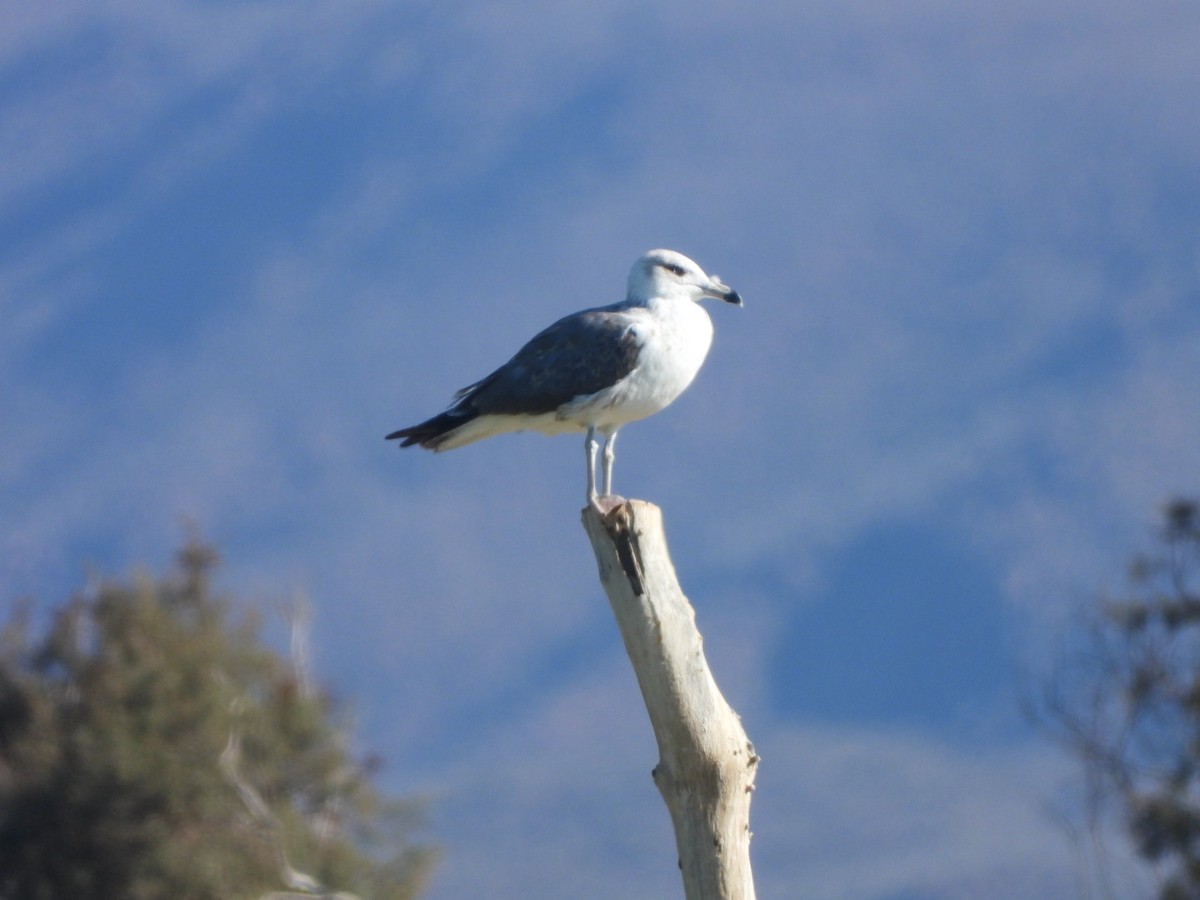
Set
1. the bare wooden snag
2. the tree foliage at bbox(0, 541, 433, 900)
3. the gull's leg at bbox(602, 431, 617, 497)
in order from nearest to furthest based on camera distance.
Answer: the bare wooden snag
the gull's leg at bbox(602, 431, 617, 497)
the tree foliage at bbox(0, 541, 433, 900)

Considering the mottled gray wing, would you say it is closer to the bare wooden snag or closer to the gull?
the gull

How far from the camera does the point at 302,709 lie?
26.0 meters

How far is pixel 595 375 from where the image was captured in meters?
9.35

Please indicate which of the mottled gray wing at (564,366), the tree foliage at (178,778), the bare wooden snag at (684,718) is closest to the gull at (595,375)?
the mottled gray wing at (564,366)

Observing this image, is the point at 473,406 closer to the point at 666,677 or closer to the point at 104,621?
the point at 666,677

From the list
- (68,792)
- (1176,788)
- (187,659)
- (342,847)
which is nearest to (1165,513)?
(1176,788)

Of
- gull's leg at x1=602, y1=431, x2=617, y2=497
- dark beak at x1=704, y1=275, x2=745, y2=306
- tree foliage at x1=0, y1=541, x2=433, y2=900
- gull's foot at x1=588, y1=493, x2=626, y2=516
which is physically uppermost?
tree foliage at x1=0, y1=541, x2=433, y2=900

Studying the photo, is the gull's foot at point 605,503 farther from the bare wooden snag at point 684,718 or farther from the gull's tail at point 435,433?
the gull's tail at point 435,433

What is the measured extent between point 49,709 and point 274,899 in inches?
261

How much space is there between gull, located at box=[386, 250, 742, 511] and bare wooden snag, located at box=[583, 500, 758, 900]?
142cm

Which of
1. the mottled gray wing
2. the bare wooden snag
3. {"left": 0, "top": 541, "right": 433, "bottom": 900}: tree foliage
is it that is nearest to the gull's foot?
the bare wooden snag

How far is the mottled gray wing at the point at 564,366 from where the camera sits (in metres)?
9.37

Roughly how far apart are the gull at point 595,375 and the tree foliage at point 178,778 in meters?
15.7

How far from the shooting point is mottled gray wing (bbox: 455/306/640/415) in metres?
9.37
